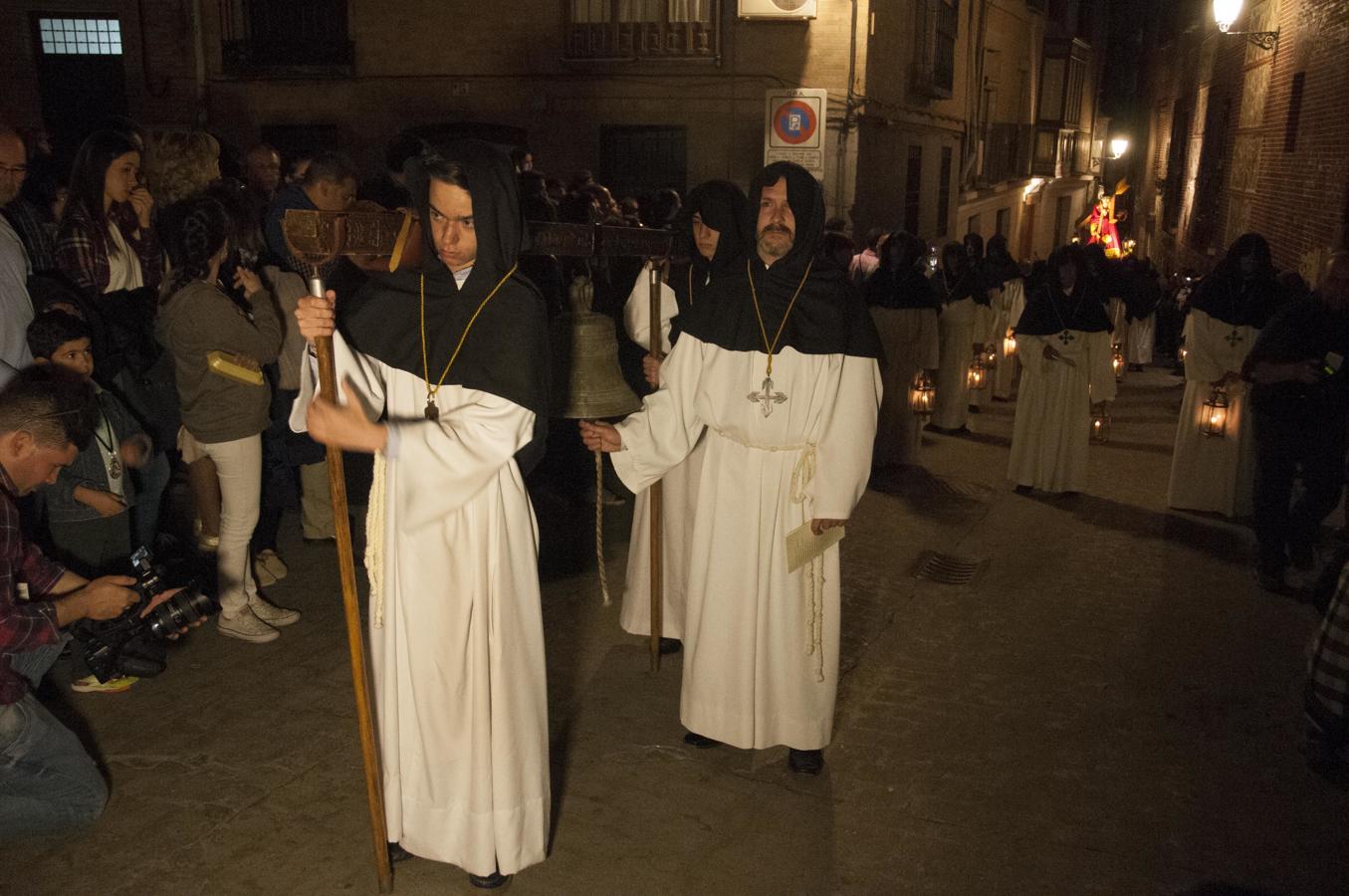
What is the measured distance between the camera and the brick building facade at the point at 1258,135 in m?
11.2

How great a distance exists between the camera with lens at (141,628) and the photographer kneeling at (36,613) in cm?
26

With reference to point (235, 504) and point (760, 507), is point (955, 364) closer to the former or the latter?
point (760, 507)

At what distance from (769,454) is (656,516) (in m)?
0.78

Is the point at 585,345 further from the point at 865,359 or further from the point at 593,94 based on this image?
the point at 593,94

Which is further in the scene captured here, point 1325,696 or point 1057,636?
point 1057,636

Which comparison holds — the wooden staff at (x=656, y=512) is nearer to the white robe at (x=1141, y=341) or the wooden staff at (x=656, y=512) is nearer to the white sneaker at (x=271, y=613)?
the white sneaker at (x=271, y=613)

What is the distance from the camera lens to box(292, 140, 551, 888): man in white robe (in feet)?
10.4

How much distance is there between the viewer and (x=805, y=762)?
14.4 ft

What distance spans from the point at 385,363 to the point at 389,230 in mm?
420

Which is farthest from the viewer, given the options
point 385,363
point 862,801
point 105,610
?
point 862,801

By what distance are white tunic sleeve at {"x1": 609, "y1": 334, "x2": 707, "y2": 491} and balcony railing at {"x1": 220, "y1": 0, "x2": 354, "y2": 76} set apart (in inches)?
510

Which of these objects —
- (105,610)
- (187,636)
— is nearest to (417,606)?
(105,610)

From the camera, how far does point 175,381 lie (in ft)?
18.3

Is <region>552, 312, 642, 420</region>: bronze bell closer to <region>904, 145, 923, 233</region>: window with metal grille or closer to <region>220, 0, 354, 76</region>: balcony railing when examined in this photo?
<region>220, 0, 354, 76</region>: balcony railing
